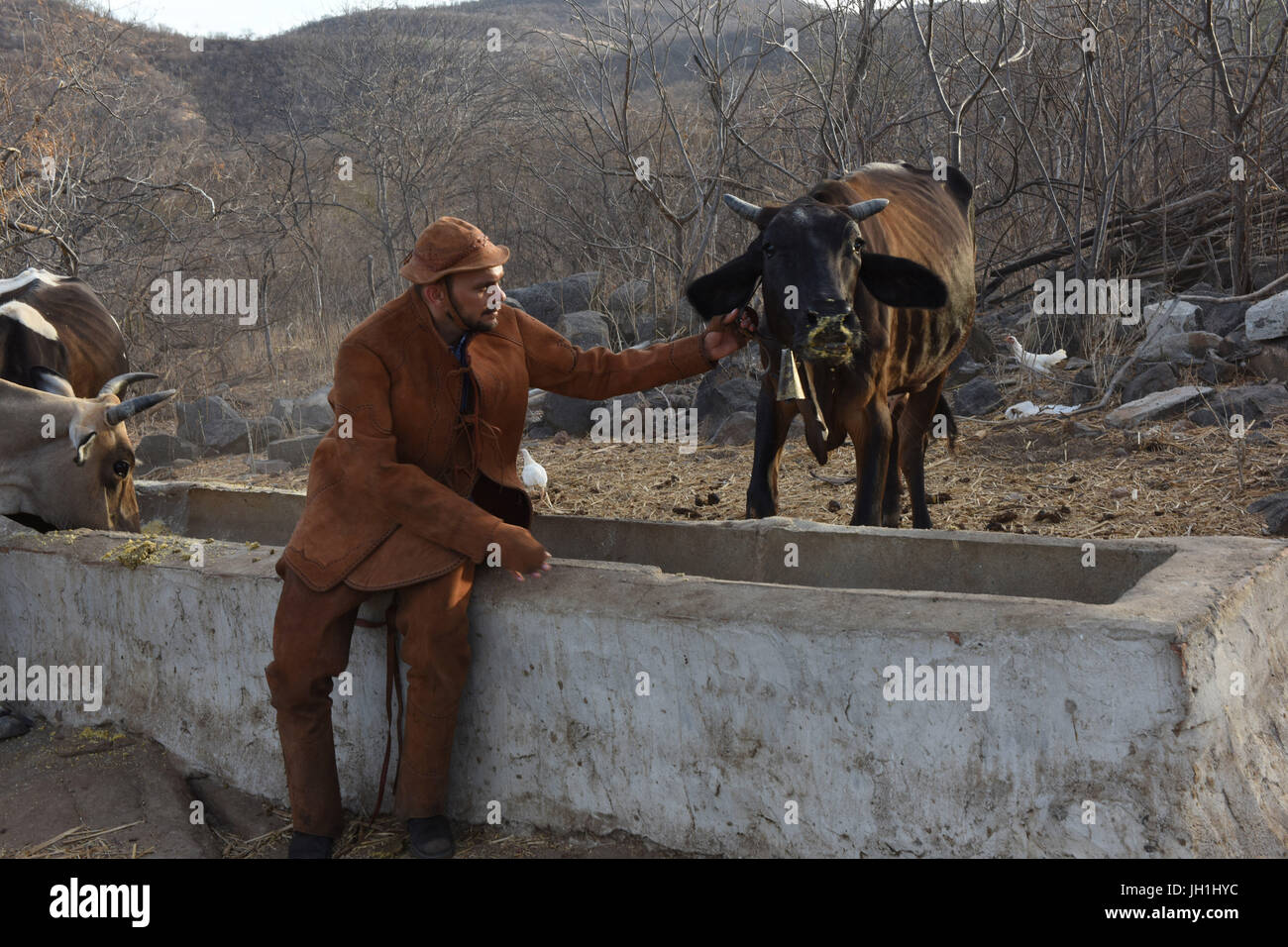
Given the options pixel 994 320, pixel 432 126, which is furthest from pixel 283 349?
pixel 994 320

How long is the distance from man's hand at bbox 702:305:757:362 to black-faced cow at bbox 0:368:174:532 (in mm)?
3187

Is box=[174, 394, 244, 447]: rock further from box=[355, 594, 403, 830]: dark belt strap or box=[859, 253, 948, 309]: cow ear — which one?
box=[355, 594, 403, 830]: dark belt strap

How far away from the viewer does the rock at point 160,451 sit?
1080 centimetres

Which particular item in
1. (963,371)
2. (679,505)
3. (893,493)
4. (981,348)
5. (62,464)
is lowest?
(679,505)

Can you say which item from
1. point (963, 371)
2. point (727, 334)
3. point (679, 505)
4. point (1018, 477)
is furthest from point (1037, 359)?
point (727, 334)

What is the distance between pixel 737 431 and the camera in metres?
8.88

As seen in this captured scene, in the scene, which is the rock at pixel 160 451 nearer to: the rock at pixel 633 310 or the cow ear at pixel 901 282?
the rock at pixel 633 310

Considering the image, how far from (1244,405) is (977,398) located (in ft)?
6.17

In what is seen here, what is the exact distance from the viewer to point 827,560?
4.24 meters

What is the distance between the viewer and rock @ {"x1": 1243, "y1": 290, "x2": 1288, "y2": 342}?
25.4ft

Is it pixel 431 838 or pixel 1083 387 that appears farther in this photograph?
pixel 1083 387

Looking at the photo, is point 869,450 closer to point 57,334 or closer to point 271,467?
point 57,334

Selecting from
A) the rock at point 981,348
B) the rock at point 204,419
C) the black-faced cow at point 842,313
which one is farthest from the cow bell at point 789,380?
the rock at point 204,419

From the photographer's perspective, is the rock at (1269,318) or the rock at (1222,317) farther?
the rock at (1222,317)
